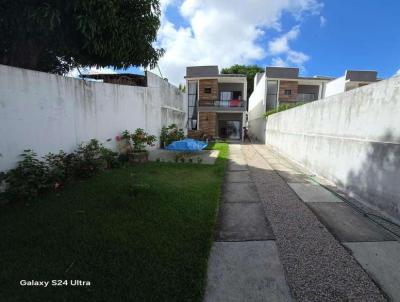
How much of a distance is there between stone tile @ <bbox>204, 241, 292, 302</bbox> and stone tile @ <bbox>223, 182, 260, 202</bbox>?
1.69m

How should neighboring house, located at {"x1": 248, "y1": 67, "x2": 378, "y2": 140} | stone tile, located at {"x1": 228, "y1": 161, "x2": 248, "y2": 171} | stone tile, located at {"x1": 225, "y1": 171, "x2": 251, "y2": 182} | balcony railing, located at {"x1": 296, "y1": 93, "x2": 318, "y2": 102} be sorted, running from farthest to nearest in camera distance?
1. balcony railing, located at {"x1": 296, "y1": 93, "x2": 318, "y2": 102}
2. neighboring house, located at {"x1": 248, "y1": 67, "x2": 378, "y2": 140}
3. stone tile, located at {"x1": 228, "y1": 161, "x2": 248, "y2": 171}
4. stone tile, located at {"x1": 225, "y1": 171, "x2": 251, "y2": 182}

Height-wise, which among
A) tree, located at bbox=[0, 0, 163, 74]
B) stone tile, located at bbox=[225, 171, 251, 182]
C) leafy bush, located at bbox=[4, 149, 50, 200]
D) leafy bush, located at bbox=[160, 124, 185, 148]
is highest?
tree, located at bbox=[0, 0, 163, 74]

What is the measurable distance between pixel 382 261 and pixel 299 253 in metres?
0.94

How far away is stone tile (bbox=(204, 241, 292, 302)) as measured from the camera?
2014 millimetres

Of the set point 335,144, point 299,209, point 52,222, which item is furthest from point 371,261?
point 52,222

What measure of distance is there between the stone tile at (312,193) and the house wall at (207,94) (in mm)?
16297

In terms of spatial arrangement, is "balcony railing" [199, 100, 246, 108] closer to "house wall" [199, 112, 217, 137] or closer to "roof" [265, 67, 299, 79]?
"house wall" [199, 112, 217, 137]

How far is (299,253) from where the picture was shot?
2666 millimetres

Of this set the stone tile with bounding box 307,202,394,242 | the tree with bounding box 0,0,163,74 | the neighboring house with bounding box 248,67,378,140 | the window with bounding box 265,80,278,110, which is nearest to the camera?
the stone tile with bounding box 307,202,394,242

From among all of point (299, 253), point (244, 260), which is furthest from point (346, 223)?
point (244, 260)

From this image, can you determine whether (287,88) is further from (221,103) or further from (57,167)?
(57,167)

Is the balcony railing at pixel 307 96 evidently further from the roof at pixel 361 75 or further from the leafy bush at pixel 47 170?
the leafy bush at pixel 47 170

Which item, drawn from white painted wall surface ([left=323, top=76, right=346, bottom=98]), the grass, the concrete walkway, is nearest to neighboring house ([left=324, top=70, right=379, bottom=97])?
white painted wall surface ([left=323, top=76, right=346, bottom=98])

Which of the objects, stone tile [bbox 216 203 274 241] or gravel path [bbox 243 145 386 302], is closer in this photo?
gravel path [bbox 243 145 386 302]
